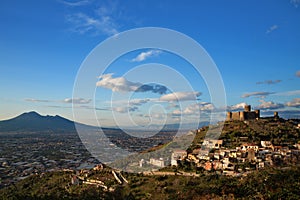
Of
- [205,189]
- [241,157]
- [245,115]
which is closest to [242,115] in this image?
[245,115]

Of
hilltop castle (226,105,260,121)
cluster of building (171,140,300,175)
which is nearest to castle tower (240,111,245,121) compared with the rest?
hilltop castle (226,105,260,121)

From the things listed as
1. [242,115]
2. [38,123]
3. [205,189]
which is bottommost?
[205,189]

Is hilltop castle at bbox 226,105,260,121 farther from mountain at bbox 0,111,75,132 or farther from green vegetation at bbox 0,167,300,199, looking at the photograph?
mountain at bbox 0,111,75,132

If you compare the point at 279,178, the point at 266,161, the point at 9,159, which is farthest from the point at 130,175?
the point at 9,159

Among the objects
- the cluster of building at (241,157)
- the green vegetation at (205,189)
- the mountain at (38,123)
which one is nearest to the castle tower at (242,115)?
the cluster of building at (241,157)

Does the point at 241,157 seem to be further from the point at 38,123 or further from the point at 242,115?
the point at 38,123

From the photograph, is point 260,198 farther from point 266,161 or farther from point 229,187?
point 266,161
